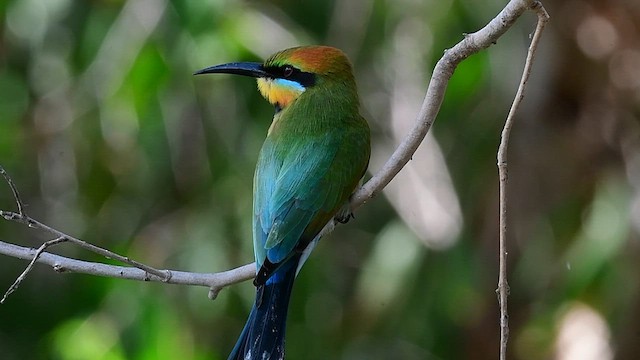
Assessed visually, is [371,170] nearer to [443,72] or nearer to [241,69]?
[241,69]

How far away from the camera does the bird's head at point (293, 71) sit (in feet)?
9.20

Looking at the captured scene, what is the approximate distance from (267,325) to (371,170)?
1801mm

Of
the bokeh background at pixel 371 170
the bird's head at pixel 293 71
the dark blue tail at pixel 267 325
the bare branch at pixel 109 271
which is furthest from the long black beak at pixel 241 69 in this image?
the bare branch at pixel 109 271

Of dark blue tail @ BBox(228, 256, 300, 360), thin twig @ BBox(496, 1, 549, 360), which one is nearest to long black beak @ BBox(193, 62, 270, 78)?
dark blue tail @ BBox(228, 256, 300, 360)

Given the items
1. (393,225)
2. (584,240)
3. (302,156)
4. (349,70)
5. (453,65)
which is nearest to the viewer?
(453,65)

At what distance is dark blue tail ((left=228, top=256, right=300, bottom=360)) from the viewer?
2332 millimetres

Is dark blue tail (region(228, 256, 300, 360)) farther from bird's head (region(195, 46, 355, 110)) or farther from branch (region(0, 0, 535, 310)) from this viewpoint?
bird's head (region(195, 46, 355, 110))

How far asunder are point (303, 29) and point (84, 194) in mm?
1102

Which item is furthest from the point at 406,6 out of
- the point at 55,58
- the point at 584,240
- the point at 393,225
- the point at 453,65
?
the point at 453,65

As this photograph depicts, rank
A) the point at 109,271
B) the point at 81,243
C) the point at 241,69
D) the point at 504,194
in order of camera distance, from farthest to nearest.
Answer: the point at 241,69, the point at 109,271, the point at 81,243, the point at 504,194

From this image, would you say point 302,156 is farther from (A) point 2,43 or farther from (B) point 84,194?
(A) point 2,43

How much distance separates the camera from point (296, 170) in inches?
101

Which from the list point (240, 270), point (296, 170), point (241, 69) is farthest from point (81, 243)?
point (241, 69)

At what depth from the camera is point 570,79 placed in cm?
398
